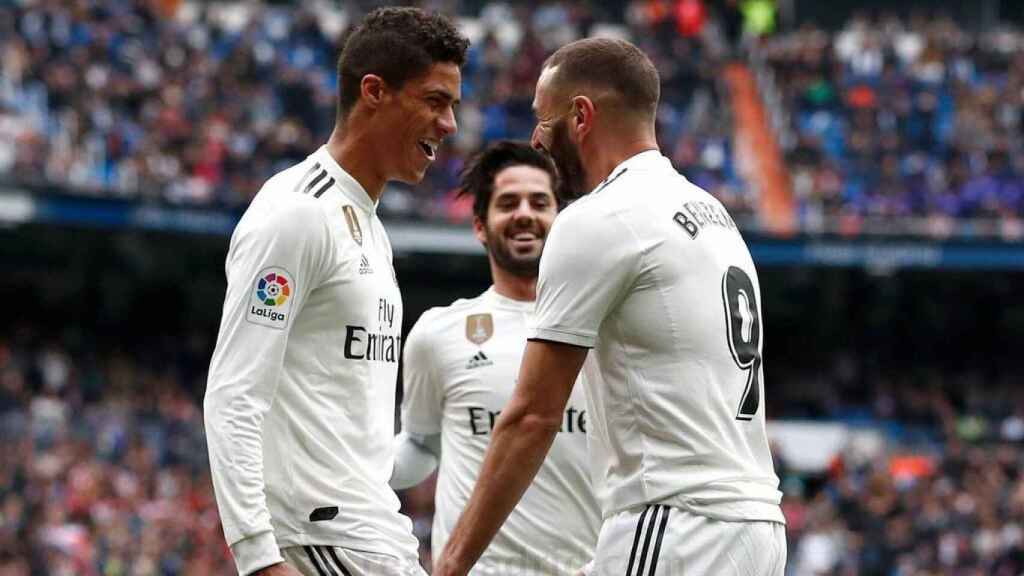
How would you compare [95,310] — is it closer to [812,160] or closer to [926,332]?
[812,160]

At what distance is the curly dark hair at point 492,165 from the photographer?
5.98m

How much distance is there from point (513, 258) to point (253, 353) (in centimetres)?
206

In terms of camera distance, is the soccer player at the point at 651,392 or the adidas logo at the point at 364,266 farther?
the adidas logo at the point at 364,266

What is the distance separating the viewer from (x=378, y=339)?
425 cm

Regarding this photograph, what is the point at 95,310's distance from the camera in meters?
22.8

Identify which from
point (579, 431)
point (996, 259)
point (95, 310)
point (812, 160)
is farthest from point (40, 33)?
point (579, 431)

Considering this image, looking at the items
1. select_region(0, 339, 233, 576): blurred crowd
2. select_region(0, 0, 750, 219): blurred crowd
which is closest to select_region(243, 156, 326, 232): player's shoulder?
select_region(0, 339, 233, 576): blurred crowd

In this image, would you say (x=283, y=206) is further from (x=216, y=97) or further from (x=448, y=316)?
(x=216, y=97)

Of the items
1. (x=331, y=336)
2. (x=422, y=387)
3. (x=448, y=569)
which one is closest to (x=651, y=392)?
(x=448, y=569)

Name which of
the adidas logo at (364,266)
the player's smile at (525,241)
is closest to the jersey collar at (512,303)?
the player's smile at (525,241)

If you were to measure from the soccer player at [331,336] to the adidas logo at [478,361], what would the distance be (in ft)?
4.52

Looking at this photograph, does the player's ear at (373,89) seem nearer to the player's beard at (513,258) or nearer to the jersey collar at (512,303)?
the player's beard at (513,258)

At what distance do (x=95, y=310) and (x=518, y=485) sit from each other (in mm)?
19845

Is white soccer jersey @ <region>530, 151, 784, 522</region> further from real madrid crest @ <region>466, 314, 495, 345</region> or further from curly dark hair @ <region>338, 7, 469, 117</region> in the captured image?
real madrid crest @ <region>466, 314, 495, 345</region>
